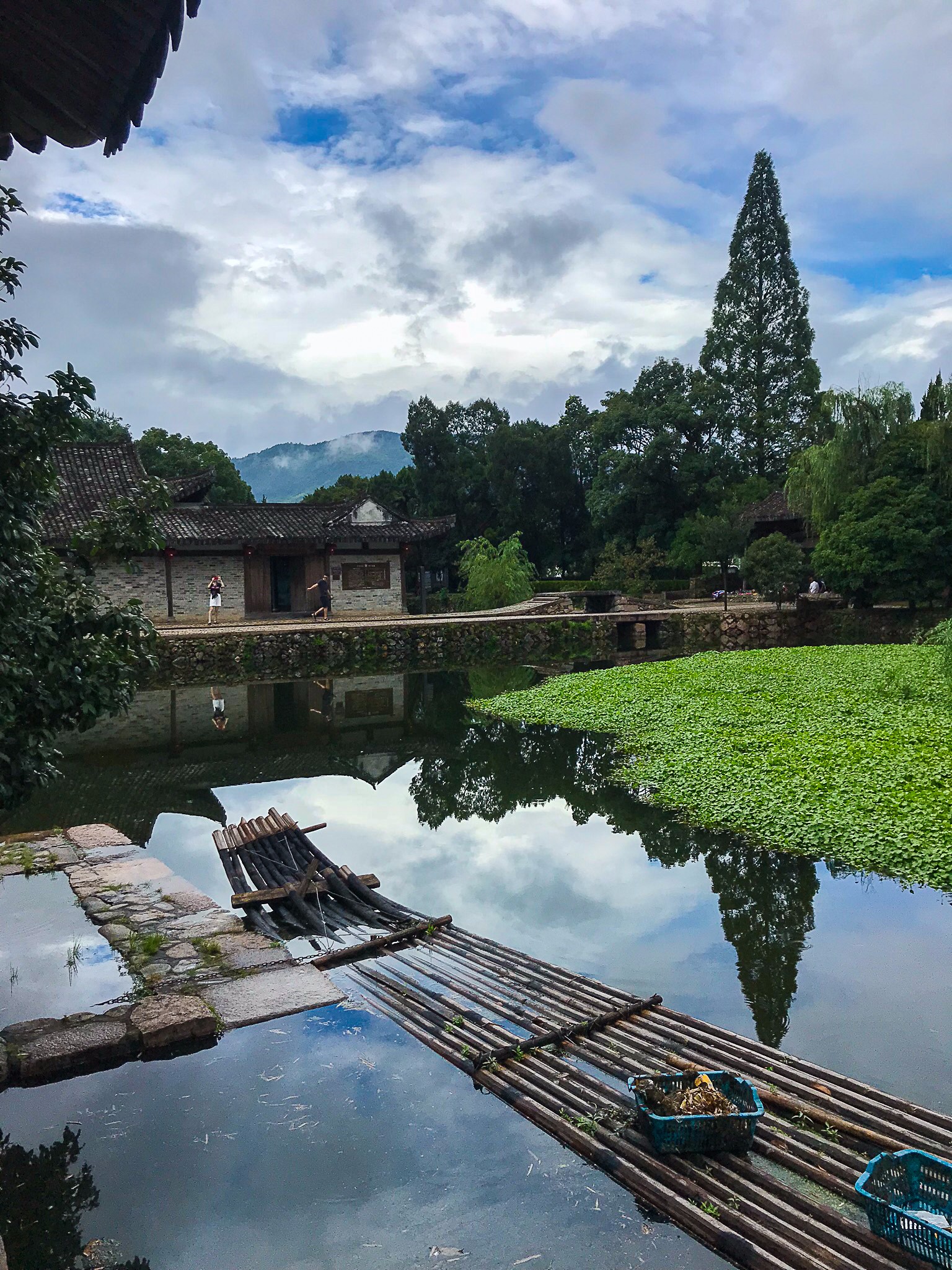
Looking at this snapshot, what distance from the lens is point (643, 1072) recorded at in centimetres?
470

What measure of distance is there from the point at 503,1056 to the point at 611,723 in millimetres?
10281

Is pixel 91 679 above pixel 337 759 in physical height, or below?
above

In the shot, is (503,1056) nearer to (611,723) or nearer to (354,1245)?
(354,1245)

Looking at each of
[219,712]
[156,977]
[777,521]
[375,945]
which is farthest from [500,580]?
[156,977]

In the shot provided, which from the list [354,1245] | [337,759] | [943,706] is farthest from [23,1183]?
[943,706]

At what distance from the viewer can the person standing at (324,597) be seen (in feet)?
102

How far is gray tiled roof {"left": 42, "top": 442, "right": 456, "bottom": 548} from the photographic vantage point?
2678cm

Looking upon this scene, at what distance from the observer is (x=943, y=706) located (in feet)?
43.2

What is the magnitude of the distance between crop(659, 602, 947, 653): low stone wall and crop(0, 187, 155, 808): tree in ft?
75.9

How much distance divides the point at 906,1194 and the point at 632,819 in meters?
6.51

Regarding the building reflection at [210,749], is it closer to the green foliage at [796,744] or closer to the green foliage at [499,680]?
the green foliage at [499,680]

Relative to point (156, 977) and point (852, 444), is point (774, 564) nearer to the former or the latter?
point (852, 444)

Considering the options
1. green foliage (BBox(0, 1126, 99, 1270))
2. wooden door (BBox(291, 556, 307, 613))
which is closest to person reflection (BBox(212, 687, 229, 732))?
wooden door (BBox(291, 556, 307, 613))

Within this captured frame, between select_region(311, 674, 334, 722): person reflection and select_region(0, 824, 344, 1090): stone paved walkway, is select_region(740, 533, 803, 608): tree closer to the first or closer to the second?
select_region(311, 674, 334, 722): person reflection
